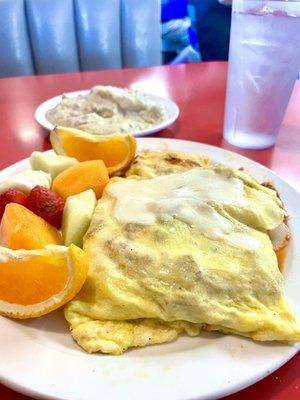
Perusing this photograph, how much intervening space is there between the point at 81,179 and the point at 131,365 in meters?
0.51

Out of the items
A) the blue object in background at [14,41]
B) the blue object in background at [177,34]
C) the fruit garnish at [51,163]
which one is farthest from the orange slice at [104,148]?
the blue object in background at [177,34]

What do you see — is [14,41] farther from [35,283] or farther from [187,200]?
[35,283]

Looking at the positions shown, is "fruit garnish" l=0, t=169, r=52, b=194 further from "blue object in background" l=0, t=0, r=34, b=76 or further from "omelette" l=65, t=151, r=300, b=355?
"blue object in background" l=0, t=0, r=34, b=76

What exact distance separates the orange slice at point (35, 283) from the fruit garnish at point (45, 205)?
0.76 feet

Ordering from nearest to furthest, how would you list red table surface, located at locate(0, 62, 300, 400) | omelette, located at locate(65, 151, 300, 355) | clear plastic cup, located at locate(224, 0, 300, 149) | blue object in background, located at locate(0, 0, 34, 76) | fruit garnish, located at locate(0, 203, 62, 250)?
omelette, located at locate(65, 151, 300, 355) → fruit garnish, located at locate(0, 203, 62, 250) → clear plastic cup, located at locate(224, 0, 300, 149) → red table surface, located at locate(0, 62, 300, 400) → blue object in background, located at locate(0, 0, 34, 76)

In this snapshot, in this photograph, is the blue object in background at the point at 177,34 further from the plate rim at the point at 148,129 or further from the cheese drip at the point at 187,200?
the cheese drip at the point at 187,200

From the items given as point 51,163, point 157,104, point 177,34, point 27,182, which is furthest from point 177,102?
point 177,34

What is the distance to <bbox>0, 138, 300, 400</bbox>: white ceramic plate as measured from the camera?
2.00 ft

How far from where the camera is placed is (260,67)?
132 cm

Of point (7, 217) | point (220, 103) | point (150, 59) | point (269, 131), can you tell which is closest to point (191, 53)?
point (150, 59)

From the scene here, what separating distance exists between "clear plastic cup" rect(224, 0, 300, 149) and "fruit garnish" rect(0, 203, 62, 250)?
0.79m

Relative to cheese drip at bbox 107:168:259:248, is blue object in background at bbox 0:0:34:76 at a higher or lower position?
lower

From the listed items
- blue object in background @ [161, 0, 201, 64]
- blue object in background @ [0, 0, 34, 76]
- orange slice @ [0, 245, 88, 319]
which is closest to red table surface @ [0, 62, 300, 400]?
orange slice @ [0, 245, 88, 319]

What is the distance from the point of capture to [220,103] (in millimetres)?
1843
